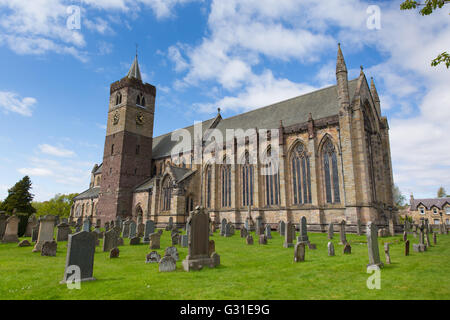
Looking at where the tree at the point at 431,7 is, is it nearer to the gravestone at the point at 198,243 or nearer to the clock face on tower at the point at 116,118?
the gravestone at the point at 198,243

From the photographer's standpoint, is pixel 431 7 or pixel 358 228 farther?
pixel 358 228

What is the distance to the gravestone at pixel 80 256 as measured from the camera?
6.82 m

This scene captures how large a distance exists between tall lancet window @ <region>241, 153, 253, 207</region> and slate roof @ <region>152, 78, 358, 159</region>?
16.5 ft

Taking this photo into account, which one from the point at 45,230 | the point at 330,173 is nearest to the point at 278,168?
the point at 330,173

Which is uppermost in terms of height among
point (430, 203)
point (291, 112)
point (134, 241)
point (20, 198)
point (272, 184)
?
point (291, 112)

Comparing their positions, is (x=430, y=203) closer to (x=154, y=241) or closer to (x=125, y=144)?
(x=125, y=144)

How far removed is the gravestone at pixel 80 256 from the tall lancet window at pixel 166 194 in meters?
25.9

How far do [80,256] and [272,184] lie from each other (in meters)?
22.0

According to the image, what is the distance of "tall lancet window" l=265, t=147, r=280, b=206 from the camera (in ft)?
88.0

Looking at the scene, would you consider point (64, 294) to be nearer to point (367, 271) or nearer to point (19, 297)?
point (19, 297)

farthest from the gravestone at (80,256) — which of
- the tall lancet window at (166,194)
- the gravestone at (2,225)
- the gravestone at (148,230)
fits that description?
the tall lancet window at (166,194)

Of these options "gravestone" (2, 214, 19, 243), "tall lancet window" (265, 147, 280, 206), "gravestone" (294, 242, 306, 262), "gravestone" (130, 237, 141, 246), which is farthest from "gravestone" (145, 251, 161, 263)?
"tall lancet window" (265, 147, 280, 206)

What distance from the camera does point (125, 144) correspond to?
37875 millimetres

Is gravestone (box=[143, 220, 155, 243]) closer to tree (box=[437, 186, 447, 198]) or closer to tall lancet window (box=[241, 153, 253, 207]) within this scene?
tall lancet window (box=[241, 153, 253, 207])
